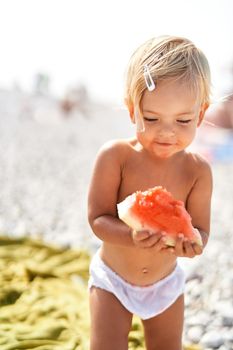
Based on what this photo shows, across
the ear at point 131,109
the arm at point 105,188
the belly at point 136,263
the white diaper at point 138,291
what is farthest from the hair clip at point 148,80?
the white diaper at point 138,291

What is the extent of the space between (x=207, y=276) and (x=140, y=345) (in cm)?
155

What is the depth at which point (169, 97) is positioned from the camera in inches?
97.2

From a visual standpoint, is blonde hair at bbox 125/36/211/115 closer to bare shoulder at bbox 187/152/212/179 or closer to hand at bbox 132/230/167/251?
bare shoulder at bbox 187/152/212/179

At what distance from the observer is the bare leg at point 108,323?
8.89 feet

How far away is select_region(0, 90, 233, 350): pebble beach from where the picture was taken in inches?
166

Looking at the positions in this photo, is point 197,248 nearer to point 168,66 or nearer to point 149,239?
point 149,239

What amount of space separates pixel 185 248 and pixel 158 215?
0.77 feet

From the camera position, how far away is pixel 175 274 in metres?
2.97

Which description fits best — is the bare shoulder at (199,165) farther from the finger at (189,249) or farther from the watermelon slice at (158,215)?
the finger at (189,249)

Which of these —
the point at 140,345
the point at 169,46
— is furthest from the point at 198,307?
the point at 169,46

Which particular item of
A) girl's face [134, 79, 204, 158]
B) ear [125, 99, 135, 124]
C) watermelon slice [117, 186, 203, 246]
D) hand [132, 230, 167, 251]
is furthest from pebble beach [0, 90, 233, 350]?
hand [132, 230, 167, 251]

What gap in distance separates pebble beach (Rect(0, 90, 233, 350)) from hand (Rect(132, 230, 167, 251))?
833 millimetres

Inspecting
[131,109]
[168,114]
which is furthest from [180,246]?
[131,109]

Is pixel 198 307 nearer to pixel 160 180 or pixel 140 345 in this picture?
pixel 140 345
